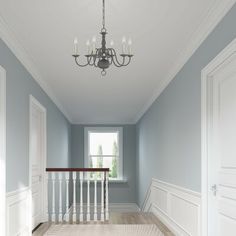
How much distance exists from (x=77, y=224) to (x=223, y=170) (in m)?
3.28

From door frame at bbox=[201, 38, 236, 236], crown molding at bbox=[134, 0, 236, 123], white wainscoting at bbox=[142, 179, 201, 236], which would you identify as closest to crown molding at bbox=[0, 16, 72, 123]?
crown molding at bbox=[134, 0, 236, 123]

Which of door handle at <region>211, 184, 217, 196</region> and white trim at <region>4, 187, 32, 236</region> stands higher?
door handle at <region>211, 184, 217, 196</region>

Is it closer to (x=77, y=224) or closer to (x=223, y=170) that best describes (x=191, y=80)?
(x=223, y=170)

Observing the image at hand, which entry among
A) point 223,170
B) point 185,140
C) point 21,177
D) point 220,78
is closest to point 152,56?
point 185,140

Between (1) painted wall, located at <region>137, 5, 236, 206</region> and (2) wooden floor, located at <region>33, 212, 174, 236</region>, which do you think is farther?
(2) wooden floor, located at <region>33, 212, 174, 236</region>

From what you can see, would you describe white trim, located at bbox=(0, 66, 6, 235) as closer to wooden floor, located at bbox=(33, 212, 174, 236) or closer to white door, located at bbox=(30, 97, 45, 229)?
wooden floor, located at bbox=(33, 212, 174, 236)

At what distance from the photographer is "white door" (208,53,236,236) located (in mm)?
3236

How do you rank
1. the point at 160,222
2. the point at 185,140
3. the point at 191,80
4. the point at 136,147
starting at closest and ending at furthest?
the point at 191,80 < the point at 185,140 < the point at 160,222 < the point at 136,147

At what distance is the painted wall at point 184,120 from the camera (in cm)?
360

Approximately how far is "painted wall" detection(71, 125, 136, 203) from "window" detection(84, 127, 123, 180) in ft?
0.51

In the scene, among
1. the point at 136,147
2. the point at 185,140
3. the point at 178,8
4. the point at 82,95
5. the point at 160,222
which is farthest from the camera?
the point at 136,147

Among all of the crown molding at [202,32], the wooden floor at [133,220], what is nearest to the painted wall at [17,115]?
the wooden floor at [133,220]

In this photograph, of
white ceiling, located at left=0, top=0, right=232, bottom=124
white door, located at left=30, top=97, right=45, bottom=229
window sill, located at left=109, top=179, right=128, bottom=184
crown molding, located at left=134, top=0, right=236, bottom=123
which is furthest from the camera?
window sill, located at left=109, top=179, right=128, bottom=184

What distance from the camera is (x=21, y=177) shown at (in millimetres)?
4691
